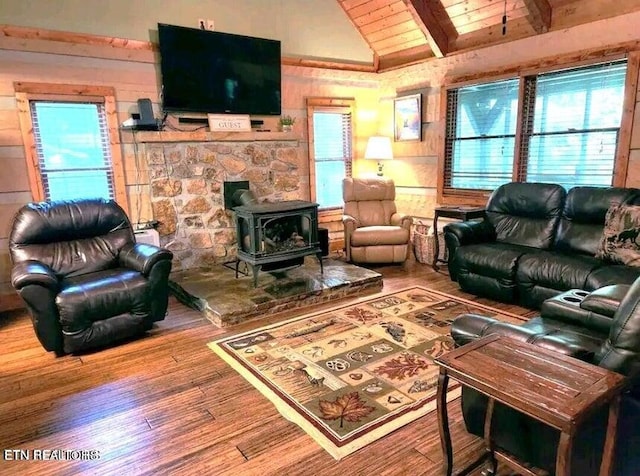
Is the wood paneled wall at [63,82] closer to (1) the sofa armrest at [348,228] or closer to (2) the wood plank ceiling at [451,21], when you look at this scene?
(1) the sofa armrest at [348,228]

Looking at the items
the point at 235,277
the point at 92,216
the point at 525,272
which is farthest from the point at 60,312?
the point at 525,272

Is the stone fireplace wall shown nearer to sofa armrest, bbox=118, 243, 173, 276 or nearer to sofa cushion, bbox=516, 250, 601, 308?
sofa armrest, bbox=118, 243, 173, 276

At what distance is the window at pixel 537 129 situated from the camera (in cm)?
400

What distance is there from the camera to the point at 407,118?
5.74 m

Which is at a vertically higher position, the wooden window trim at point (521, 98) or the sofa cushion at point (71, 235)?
the wooden window trim at point (521, 98)

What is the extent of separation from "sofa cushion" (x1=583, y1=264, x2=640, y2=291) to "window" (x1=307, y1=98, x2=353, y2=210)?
339 cm

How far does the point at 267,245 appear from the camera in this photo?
4.25 m

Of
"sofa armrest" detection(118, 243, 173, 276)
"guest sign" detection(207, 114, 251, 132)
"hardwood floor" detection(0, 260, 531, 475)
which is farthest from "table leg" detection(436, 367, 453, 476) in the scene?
"guest sign" detection(207, 114, 251, 132)

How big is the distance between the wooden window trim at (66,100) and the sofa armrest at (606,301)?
4175 millimetres

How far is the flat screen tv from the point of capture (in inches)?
173

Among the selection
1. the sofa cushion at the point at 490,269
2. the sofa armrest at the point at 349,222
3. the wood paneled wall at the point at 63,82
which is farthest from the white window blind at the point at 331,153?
the sofa cushion at the point at 490,269

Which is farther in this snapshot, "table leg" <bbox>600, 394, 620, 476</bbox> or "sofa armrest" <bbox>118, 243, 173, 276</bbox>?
"sofa armrest" <bbox>118, 243, 173, 276</bbox>

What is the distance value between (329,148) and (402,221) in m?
1.53
